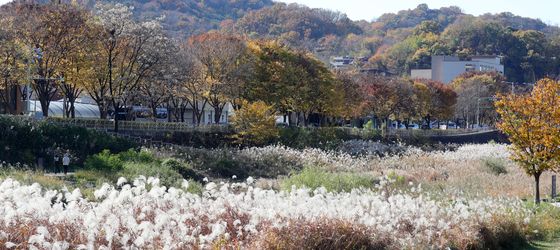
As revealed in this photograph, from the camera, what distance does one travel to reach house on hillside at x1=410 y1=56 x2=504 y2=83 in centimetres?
12456

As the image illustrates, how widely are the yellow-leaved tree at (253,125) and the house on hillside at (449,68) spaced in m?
77.3

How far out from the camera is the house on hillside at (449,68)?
125 m

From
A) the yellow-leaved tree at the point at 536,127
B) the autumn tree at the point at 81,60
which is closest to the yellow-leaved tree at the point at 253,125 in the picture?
the autumn tree at the point at 81,60

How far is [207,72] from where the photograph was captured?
52.0 meters

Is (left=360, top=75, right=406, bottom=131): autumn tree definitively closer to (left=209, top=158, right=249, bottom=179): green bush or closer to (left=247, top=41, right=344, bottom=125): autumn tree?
(left=247, top=41, right=344, bottom=125): autumn tree

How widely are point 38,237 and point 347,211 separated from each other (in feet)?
19.7

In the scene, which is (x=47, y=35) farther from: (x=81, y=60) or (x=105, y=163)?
(x=105, y=163)

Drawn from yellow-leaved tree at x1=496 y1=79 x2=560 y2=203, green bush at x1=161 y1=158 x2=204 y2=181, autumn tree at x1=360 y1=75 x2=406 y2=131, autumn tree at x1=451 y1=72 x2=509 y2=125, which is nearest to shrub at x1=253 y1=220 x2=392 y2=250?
yellow-leaved tree at x1=496 y1=79 x2=560 y2=203

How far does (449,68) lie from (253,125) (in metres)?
84.3

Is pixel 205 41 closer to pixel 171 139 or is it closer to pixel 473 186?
pixel 171 139

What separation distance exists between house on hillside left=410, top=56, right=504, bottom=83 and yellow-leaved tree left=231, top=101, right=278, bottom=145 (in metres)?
77.3

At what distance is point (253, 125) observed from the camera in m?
48.4

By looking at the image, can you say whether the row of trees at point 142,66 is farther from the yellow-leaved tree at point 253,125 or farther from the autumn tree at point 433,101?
the autumn tree at point 433,101

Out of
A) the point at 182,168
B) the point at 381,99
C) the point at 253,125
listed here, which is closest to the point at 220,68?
the point at 253,125
